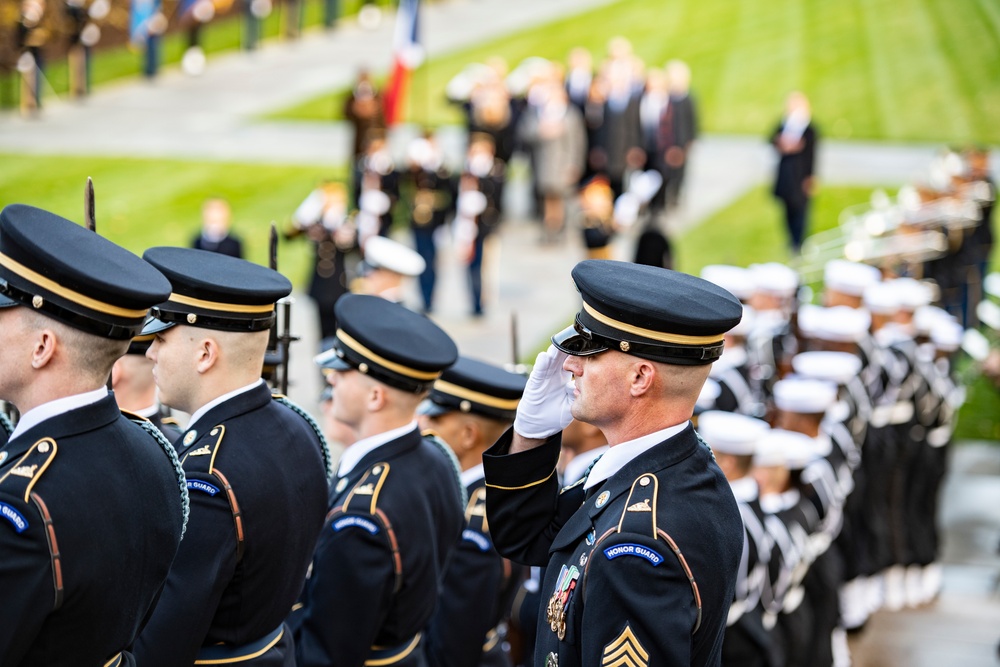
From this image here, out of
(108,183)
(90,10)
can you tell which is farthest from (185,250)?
(90,10)

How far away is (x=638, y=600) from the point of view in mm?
3035

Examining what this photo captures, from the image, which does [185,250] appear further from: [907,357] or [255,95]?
[255,95]

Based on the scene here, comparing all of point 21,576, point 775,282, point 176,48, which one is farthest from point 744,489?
point 176,48

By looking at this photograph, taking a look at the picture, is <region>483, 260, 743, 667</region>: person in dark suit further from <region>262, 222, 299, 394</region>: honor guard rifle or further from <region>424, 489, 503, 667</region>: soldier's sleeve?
<region>424, 489, 503, 667</region>: soldier's sleeve

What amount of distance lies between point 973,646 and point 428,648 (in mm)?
4620

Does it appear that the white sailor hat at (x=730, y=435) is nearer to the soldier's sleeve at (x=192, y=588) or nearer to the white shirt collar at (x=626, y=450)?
the white shirt collar at (x=626, y=450)

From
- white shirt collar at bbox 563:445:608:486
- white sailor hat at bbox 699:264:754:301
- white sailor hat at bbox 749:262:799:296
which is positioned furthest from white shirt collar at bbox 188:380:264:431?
white sailor hat at bbox 749:262:799:296

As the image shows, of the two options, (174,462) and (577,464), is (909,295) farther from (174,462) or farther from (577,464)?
(174,462)

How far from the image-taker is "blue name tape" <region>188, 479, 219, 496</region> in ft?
12.2

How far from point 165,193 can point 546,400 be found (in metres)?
17.7

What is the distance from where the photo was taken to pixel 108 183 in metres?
20.6

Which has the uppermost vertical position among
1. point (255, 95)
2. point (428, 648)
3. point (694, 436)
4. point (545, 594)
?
point (694, 436)

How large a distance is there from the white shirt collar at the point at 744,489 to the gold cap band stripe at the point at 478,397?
1.09 metres

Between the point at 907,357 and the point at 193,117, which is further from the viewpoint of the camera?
the point at 193,117
